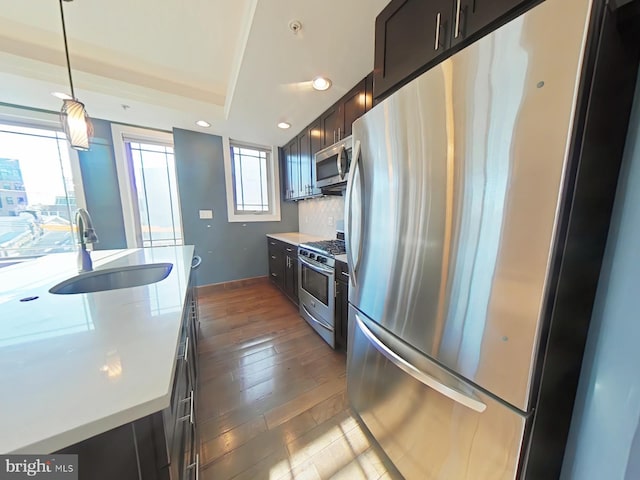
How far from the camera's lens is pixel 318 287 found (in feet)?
7.04

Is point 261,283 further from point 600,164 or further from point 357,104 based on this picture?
point 600,164

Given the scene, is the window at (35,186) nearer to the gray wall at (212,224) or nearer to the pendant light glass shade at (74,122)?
the gray wall at (212,224)

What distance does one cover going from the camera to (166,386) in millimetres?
466

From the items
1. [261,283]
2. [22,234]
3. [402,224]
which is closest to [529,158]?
[402,224]

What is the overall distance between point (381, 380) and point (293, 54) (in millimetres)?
2075

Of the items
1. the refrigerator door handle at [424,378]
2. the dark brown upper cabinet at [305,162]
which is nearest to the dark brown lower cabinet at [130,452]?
the refrigerator door handle at [424,378]

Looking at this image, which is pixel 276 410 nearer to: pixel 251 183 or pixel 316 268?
pixel 316 268

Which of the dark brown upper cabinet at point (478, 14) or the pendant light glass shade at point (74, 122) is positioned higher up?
the dark brown upper cabinet at point (478, 14)

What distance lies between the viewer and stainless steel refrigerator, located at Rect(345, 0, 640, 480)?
0.53 m

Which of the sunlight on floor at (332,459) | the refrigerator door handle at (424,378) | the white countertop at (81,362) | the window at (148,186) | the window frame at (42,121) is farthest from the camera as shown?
the window at (148,186)

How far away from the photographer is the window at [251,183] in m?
3.42

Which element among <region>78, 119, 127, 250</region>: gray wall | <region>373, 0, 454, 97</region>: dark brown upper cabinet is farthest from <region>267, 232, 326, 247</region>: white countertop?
<region>78, 119, 127, 250</region>: gray wall

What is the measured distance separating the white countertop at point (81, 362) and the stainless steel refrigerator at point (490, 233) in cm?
83

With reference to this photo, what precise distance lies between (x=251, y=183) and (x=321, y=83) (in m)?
2.18
